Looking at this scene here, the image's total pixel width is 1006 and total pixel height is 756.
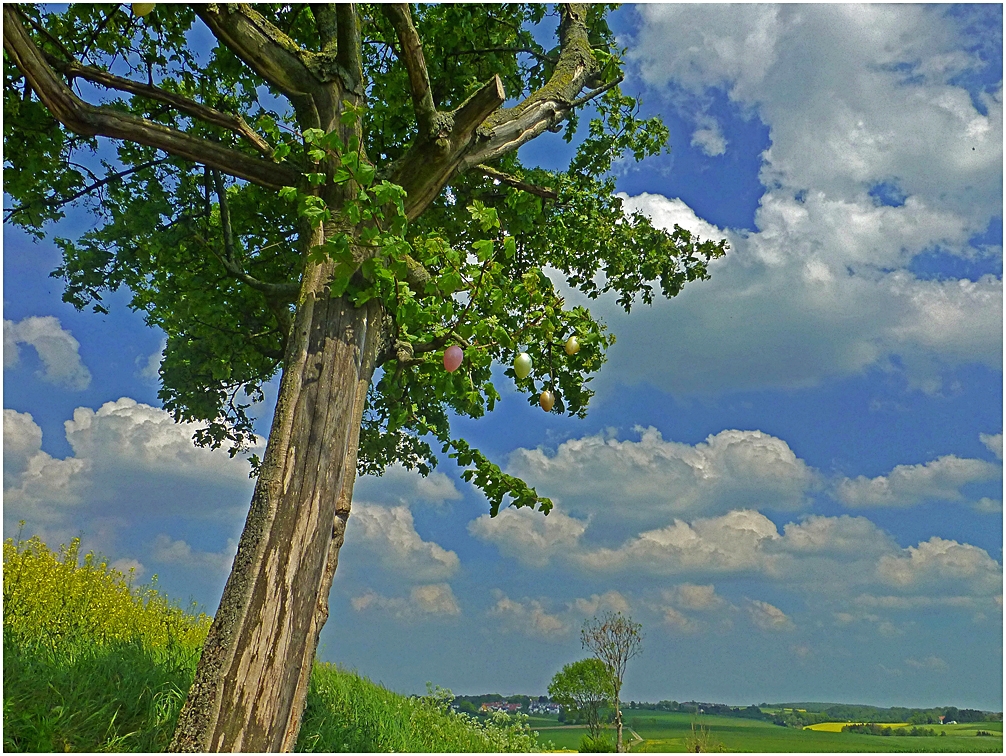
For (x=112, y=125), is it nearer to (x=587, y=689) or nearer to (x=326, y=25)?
(x=326, y=25)

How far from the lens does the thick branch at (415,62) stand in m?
5.66

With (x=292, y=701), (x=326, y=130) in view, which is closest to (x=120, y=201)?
(x=326, y=130)

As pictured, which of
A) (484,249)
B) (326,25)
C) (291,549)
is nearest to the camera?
(291,549)

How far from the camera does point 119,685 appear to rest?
5.74 m

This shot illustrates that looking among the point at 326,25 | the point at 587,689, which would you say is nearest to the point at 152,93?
the point at 326,25

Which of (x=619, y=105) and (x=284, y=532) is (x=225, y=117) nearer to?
(x=284, y=532)

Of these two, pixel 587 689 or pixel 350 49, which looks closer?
pixel 350 49

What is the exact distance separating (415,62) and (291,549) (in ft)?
12.4

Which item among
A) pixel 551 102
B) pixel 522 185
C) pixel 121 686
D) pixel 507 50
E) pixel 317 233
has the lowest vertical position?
pixel 121 686

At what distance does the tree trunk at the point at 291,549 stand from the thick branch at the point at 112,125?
136 centimetres

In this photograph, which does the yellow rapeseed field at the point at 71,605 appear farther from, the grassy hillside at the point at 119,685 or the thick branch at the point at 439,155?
the thick branch at the point at 439,155

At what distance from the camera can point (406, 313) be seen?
5145 millimetres

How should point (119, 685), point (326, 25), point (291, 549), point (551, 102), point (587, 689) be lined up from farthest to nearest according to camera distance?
point (587, 689) → point (551, 102) → point (326, 25) → point (119, 685) → point (291, 549)

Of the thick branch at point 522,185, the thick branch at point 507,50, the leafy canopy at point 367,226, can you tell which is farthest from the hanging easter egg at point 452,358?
the thick branch at point 507,50
